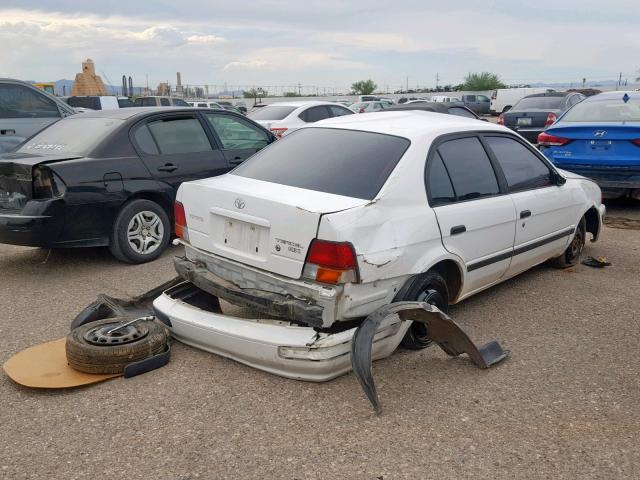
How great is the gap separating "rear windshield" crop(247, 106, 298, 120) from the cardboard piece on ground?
9393 mm

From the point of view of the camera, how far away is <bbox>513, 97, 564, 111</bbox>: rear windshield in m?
15.3

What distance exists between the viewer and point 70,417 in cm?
328

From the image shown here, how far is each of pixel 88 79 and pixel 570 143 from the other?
104 ft

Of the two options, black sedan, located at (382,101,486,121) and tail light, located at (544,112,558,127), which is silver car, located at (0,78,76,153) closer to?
black sedan, located at (382,101,486,121)

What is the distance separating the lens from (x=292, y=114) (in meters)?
12.8

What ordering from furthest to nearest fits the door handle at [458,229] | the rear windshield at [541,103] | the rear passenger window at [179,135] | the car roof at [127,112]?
the rear windshield at [541,103] < the rear passenger window at [179,135] < the car roof at [127,112] < the door handle at [458,229]

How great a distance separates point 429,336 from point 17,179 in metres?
4.01

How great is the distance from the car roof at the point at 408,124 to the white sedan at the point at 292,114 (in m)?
7.55

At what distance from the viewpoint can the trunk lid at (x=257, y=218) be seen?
11.5 feet

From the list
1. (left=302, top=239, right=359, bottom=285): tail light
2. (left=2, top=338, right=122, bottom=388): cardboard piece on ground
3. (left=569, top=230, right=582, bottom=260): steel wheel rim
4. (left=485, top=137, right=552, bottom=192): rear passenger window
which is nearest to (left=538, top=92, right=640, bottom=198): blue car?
(left=569, top=230, right=582, bottom=260): steel wheel rim

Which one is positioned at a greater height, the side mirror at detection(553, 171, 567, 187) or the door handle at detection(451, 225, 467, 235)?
the side mirror at detection(553, 171, 567, 187)

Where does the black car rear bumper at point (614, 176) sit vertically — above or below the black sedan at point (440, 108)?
below

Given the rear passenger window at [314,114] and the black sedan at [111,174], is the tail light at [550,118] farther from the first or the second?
the black sedan at [111,174]

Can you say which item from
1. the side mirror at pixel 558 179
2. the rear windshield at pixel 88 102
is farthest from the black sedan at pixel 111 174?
the rear windshield at pixel 88 102
